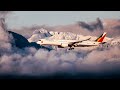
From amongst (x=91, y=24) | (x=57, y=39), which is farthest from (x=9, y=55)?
(x=91, y=24)

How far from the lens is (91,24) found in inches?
322

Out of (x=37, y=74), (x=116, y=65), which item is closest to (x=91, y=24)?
(x=116, y=65)

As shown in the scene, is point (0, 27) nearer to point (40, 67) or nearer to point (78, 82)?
point (40, 67)

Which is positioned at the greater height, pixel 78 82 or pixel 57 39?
pixel 57 39

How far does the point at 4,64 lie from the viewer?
795 cm

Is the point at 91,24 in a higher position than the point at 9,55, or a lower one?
higher

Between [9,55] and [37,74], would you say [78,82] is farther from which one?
[9,55]

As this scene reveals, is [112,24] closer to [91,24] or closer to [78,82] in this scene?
[91,24]

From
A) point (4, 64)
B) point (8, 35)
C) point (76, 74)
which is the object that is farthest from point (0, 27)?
point (76, 74)

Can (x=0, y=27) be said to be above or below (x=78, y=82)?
above

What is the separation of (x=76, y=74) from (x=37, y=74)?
0.76m
